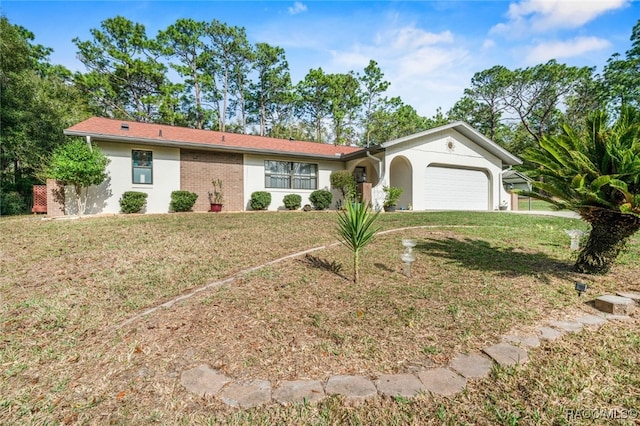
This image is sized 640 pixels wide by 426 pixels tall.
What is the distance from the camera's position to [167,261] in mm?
5191

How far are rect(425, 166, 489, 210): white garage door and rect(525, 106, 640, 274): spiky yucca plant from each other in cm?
1075

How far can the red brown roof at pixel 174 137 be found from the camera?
1072 cm

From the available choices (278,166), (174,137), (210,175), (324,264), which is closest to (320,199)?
(278,166)

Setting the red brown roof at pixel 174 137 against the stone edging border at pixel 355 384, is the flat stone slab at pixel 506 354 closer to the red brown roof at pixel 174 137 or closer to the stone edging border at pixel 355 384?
the stone edging border at pixel 355 384

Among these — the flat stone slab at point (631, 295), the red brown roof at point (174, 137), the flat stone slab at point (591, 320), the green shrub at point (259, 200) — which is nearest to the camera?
the flat stone slab at point (591, 320)

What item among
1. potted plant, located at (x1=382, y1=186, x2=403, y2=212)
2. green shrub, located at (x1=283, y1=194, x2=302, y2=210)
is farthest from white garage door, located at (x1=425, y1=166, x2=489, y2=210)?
green shrub, located at (x1=283, y1=194, x2=302, y2=210)

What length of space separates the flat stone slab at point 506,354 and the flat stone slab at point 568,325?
77cm

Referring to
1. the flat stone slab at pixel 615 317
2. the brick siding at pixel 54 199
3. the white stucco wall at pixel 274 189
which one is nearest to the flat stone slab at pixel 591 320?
the flat stone slab at pixel 615 317

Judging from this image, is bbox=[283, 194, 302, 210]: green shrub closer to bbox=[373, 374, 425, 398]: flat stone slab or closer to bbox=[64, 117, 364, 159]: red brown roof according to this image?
bbox=[64, 117, 364, 159]: red brown roof

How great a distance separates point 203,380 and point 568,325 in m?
3.53

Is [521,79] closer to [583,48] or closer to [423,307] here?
[583,48]

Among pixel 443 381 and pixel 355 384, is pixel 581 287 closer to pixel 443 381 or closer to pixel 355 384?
pixel 443 381

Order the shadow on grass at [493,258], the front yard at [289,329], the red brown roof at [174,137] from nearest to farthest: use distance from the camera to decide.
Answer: the front yard at [289,329]
the shadow on grass at [493,258]
the red brown roof at [174,137]

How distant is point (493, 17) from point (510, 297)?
9.42 m
